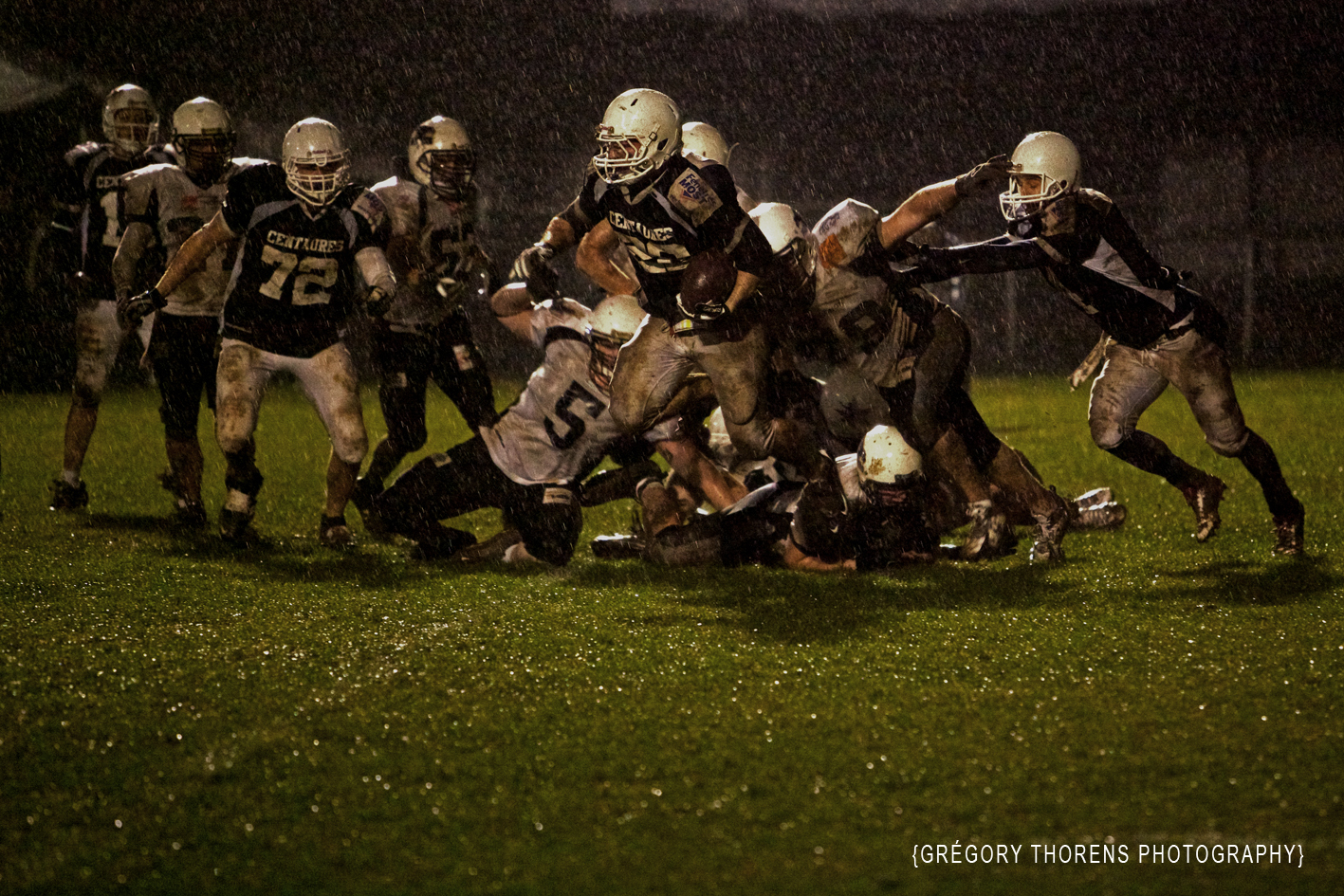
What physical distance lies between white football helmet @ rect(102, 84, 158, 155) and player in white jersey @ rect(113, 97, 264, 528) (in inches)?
14.7

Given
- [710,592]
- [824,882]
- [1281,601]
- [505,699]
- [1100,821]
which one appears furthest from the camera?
[710,592]

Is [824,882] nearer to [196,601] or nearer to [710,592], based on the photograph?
[710,592]

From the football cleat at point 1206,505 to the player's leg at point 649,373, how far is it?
7.02 ft

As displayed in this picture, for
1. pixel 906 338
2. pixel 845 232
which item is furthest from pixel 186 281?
pixel 906 338

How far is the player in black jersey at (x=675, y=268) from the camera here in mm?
5379

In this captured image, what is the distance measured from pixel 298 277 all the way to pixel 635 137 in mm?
1680

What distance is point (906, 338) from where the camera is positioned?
19.3 ft

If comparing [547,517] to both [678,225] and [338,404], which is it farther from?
[678,225]

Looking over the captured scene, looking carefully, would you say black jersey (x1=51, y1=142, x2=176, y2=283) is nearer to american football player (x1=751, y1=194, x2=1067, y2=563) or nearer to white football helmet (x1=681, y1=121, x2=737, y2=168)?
white football helmet (x1=681, y1=121, x2=737, y2=168)

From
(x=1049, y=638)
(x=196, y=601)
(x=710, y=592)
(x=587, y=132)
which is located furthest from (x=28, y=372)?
(x=1049, y=638)

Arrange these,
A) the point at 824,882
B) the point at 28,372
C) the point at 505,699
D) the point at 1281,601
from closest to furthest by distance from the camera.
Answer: the point at 824,882
the point at 505,699
the point at 1281,601
the point at 28,372

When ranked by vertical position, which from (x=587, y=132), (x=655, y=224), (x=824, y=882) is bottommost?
(x=824, y=882)

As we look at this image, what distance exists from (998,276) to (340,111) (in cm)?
859

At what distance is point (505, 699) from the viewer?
391 cm
